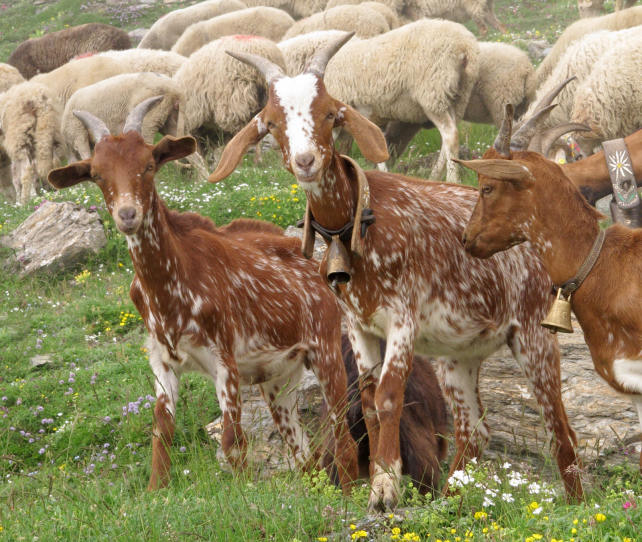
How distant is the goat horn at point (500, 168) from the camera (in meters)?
4.54

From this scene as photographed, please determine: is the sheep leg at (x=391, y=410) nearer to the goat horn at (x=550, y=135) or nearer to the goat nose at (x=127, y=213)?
the goat horn at (x=550, y=135)

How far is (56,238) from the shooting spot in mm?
11172

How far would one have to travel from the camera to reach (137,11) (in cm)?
2989

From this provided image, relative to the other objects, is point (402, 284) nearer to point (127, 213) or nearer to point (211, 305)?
point (211, 305)

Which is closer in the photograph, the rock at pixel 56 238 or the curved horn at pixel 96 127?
the curved horn at pixel 96 127

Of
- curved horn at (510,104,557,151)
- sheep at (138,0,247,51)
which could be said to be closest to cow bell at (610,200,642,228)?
curved horn at (510,104,557,151)

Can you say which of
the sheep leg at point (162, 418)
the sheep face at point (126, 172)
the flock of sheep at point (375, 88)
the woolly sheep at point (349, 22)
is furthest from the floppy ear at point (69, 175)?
the woolly sheep at point (349, 22)

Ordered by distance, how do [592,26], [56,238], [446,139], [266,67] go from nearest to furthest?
[266,67] < [56,238] < [446,139] < [592,26]

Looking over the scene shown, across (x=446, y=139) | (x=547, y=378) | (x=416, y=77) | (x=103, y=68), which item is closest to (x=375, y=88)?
(x=416, y=77)

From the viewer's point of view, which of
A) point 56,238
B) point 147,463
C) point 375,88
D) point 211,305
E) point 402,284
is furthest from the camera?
point 375,88

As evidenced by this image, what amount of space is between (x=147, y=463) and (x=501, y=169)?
3.35 metres

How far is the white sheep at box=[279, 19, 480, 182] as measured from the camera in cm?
1235

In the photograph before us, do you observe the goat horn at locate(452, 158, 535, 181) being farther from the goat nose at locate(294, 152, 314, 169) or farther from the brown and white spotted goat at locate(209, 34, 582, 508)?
the goat nose at locate(294, 152, 314, 169)

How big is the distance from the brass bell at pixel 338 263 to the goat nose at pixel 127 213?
121 cm
